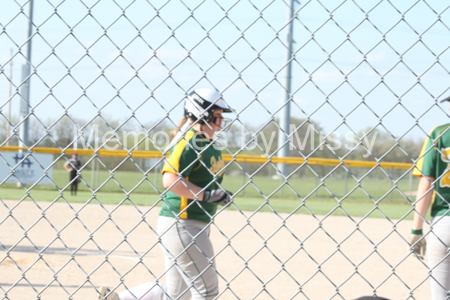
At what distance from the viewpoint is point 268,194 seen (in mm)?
19578

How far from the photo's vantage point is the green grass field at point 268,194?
45.7 ft

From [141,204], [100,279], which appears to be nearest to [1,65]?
[100,279]

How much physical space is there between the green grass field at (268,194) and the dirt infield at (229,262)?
33.8 inches

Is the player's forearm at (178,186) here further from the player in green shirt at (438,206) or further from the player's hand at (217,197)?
the player in green shirt at (438,206)

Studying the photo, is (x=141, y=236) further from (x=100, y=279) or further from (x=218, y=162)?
(x=218, y=162)

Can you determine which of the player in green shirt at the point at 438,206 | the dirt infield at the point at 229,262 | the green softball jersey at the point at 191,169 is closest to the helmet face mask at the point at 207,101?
the green softball jersey at the point at 191,169

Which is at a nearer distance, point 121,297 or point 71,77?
point 71,77

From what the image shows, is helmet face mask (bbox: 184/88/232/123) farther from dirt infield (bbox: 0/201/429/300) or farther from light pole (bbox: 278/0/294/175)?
dirt infield (bbox: 0/201/429/300)

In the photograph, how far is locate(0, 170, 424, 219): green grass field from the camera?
45.7 feet

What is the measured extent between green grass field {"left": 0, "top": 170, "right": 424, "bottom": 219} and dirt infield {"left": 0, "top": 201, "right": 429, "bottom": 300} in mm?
859

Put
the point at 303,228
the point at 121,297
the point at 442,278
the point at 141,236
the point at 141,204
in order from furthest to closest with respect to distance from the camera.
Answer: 1. the point at 141,204
2. the point at 303,228
3. the point at 141,236
4. the point at 121,297
5. the point at 442,278

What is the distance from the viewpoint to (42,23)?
216cm

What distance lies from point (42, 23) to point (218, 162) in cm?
145

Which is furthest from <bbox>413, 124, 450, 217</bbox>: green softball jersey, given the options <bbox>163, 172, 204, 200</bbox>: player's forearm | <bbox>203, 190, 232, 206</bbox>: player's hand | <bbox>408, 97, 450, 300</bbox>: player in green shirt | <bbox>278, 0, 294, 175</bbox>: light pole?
<bbox>163, 172, 204, 200</bbox>: player's forearm
